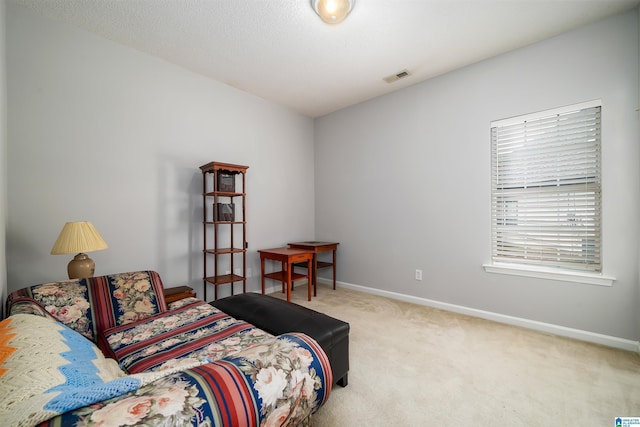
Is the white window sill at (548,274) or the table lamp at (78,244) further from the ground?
the table lamp at (78,244)

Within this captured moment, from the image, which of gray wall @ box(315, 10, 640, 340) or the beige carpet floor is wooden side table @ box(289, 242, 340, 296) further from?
the beige carpet floor

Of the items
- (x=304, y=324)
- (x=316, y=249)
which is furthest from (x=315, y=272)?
(x=304, y=324)

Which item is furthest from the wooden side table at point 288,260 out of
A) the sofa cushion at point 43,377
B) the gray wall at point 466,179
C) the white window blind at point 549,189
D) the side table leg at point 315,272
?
the sofa cushion at point 43,377

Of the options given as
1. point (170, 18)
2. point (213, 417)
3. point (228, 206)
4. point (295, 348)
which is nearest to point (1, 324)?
point (213, 417)

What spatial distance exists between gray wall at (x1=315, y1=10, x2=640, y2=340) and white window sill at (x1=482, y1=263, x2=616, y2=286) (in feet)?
0.16

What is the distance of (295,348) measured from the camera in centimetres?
96

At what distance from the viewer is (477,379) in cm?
179

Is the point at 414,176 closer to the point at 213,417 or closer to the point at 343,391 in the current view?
the point at 343,391

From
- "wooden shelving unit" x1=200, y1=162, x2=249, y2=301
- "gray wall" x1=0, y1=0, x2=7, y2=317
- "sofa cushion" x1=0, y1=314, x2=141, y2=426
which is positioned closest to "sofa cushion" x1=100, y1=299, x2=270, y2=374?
"sofa cushion" x1=0, y1=314, x2=141, y2=426

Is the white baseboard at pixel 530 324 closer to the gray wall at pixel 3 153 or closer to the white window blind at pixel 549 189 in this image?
the white window blind at pixel 549 189

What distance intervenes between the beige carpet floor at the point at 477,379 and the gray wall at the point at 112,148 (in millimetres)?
2118

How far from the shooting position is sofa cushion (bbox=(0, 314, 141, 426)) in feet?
1.86

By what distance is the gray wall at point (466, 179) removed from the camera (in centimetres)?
216

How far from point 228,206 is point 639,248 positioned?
143 inches
